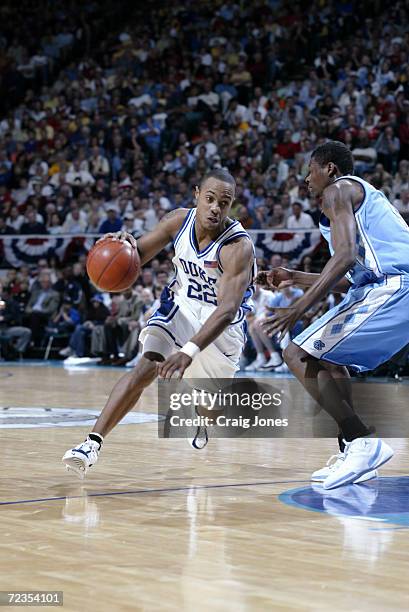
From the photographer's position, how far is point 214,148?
55.5 feet

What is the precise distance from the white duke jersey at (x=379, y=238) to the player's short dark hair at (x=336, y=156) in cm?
11

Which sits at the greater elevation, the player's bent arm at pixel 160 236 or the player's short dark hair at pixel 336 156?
the player's short dark hair at pixel 336 156

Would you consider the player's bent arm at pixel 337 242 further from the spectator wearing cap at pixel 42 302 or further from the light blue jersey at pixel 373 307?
the spectator wearing cap at pixel 42 302

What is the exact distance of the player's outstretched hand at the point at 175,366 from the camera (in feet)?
14.4

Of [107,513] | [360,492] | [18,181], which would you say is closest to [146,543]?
[107,513]

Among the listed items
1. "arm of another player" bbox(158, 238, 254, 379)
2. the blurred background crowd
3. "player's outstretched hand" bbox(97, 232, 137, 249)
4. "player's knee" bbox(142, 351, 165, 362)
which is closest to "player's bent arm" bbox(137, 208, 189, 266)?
"player's outstretched hand" bbox(97, 232, 137, 249)

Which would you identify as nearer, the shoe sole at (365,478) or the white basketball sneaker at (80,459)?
the white basketball sneaker at (80,459)

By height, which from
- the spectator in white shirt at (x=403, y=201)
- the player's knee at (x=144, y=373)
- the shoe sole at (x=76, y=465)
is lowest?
the shoe sole at (x=76, y=465)

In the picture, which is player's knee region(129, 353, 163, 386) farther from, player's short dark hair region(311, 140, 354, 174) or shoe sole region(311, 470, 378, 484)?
player's short dark hair region(311, 140, 354, 174)

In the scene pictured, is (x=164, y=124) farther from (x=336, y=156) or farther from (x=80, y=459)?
(x=80, y=459)

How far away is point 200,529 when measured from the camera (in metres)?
3.90

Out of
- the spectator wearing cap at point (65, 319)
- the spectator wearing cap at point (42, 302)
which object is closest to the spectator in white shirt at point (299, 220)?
the spectator wearing cap at point (65, 319)

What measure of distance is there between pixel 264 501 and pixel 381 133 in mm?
11078

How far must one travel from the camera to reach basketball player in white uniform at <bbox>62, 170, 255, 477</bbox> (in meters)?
5.00
